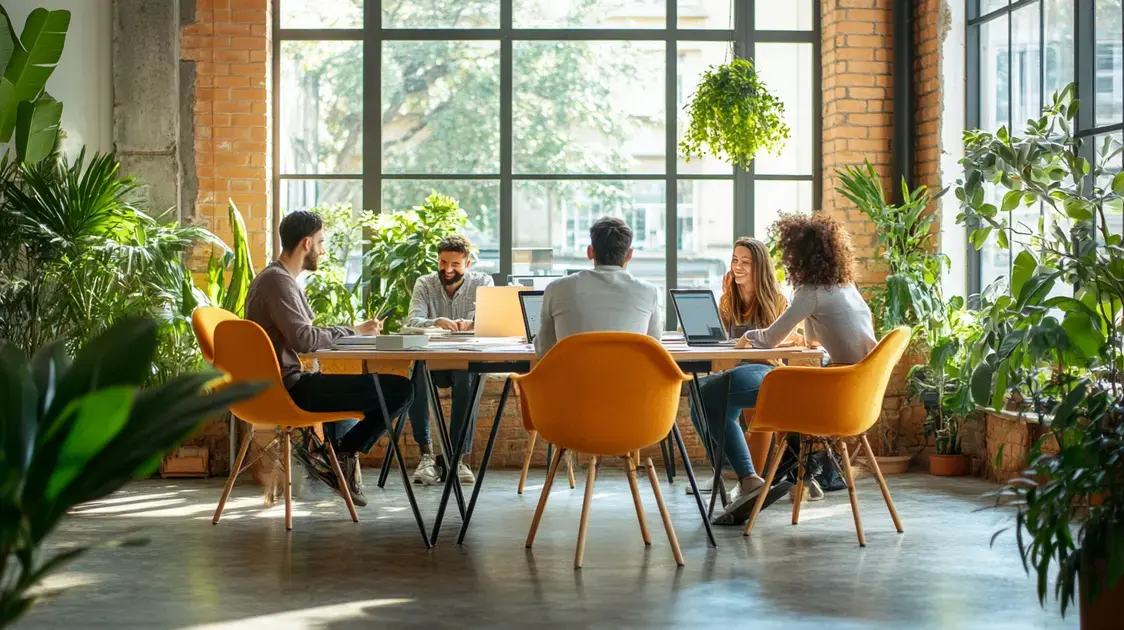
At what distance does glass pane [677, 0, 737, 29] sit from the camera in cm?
814

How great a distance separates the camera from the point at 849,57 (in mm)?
7891

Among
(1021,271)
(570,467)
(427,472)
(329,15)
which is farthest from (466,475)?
(1021,271)

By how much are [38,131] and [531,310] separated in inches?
100

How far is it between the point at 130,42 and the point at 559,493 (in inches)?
149

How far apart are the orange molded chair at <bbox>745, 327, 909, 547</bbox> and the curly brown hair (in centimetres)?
52

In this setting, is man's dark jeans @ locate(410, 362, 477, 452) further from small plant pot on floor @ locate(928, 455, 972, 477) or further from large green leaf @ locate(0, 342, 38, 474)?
large green leaf @ locate(0, 342, 38, 474)

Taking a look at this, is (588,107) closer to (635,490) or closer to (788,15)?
(788,15)

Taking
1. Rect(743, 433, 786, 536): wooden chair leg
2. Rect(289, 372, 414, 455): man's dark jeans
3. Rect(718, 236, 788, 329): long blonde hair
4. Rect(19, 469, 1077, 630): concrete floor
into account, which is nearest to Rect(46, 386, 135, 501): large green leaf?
Rect(19, 469, 1077, 630): concrete floor

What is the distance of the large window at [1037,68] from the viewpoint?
6066 millimetres

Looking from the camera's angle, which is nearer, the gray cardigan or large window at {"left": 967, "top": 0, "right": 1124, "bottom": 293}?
the gray cardigan

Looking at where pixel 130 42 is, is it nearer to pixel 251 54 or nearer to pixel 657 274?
pixel 251 54

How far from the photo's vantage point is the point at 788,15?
26.9ft

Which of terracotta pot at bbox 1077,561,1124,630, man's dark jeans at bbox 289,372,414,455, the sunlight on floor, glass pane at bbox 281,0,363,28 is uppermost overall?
glass pane at bbox 281,0,363,28

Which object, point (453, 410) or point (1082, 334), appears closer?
point (1082, 334)
